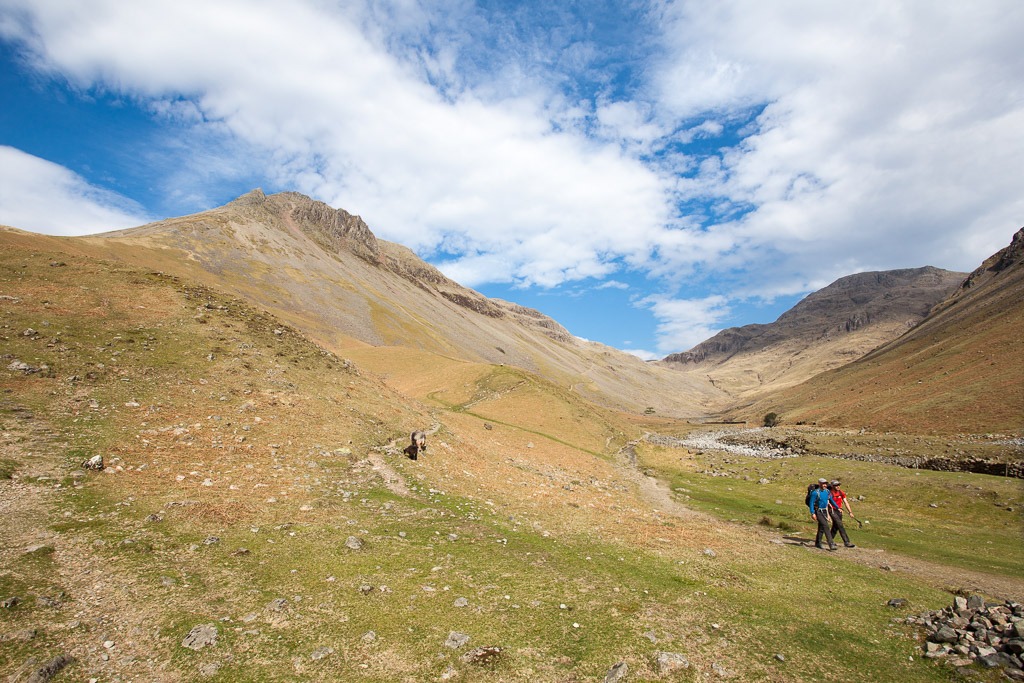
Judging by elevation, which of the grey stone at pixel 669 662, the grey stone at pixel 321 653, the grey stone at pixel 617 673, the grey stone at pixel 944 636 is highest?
the grey stone at pixel 321 653

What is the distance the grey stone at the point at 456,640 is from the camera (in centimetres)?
1012

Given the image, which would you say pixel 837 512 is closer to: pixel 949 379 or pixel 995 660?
pixel 995 660

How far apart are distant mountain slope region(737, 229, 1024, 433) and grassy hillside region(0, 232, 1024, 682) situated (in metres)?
39.1

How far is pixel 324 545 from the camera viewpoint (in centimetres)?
1375

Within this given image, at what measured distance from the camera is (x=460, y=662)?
961cm

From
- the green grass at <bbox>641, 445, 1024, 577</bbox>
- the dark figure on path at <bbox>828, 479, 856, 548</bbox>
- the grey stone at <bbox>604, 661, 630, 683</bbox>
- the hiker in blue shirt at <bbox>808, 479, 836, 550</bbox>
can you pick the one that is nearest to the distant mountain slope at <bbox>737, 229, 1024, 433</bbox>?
the green grass at <bbox>641, 445, 1024, 577</bbox>

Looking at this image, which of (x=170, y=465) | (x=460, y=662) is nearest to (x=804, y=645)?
(x=460, y=662)

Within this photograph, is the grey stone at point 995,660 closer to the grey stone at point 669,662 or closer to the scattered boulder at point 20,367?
the grey stone at point 669,662

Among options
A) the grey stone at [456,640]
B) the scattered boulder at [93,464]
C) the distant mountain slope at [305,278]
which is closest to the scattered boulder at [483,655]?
the grey stone at [456,640]

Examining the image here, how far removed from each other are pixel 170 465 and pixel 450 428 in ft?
65.5

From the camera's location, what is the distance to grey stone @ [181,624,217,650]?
29.6 feet

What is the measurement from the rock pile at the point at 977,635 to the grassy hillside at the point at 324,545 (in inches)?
22.8

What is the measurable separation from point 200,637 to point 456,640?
5289mm

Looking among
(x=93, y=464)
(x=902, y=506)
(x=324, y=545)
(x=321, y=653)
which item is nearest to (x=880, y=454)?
(x=902, y=506)
